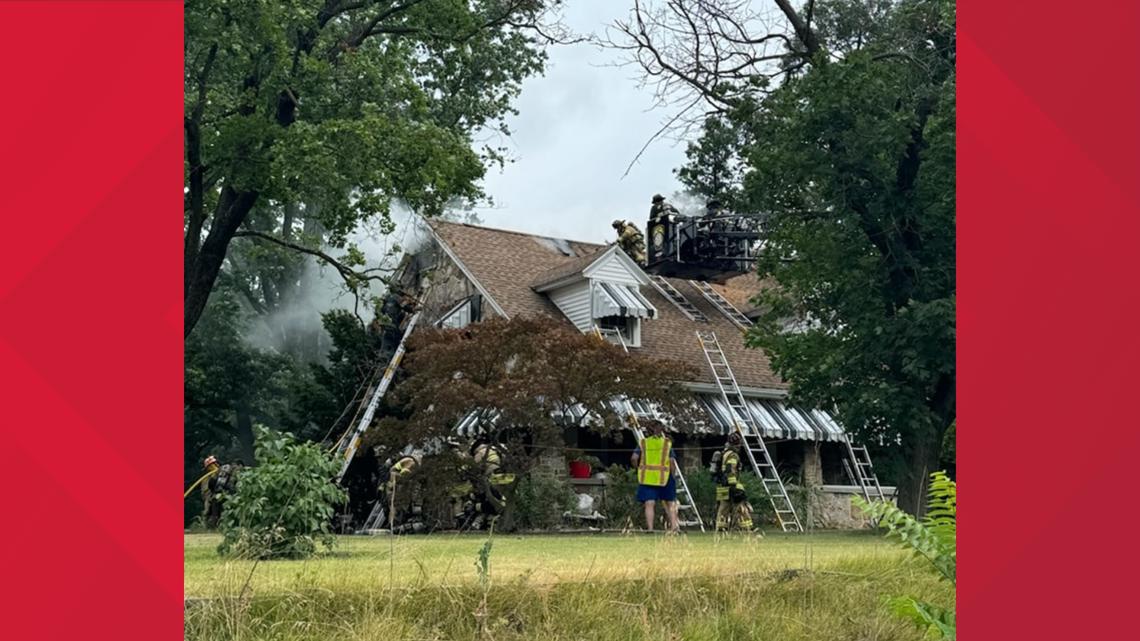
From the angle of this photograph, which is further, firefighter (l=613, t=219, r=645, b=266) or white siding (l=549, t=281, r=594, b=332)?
firefighter (l=613, t=219, r=645, b=266)

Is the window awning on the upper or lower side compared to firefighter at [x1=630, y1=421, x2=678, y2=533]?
upper

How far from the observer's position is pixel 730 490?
18781 mm

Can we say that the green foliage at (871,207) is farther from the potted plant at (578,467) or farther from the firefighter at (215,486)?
the firefighter at (215,486)

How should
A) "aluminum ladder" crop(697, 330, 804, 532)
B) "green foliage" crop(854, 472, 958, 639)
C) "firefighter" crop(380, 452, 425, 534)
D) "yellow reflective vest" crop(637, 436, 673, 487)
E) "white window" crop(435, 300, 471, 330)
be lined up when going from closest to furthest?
"green foliage" crop(854, 472, 958, 639)
"yellow reflective vest" crop(637, 436, 673, 487)
"firefighter" crop(380, 452, 425, 534)
"aluminum ladder" crop(697, 330, 804, 532)
"white window" crop(435, 300, 471, 330)

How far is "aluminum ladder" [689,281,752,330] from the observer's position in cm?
3019

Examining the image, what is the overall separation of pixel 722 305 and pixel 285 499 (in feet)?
70.8

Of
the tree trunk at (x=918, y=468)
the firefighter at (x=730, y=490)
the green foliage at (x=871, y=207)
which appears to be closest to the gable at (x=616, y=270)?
the green foliage at (x=871, y=207)

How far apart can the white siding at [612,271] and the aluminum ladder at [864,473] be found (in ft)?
20.3

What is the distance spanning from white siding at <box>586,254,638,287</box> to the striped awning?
3315 millimetres

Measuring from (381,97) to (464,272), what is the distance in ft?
20.4

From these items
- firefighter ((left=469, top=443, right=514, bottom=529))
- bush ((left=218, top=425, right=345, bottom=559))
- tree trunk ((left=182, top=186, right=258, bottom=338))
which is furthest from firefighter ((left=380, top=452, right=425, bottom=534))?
bush ((left=218, top=425, right=345, bottom=559))

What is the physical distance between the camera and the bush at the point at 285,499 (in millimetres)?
10294

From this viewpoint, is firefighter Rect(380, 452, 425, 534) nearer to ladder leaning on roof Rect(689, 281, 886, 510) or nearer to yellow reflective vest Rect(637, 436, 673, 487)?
yellow reflective vest Rect(637, 436, 673, 487)

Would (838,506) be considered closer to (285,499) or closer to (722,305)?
(722,305)
